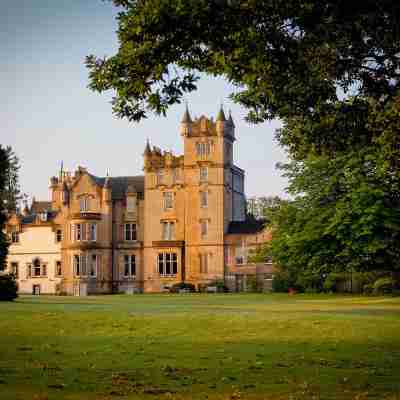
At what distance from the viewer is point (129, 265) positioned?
88.1 m

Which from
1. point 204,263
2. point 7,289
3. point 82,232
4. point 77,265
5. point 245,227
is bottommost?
point 7,289

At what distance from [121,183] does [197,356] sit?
73624mm

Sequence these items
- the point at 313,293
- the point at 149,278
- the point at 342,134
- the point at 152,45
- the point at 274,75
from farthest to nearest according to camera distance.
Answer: the point at 149,278
the point at 313,293
the point at 342,134
the point at 274,75
the point at 152,45

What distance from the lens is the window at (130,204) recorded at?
89.0 m

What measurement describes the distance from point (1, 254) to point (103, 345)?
Result: 32.7m

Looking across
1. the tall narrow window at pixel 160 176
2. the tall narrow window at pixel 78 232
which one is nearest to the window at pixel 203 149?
the tall narrow window at pixel 160 176

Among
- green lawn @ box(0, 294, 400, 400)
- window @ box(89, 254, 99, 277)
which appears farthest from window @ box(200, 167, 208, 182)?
green lawn @ box(0, 294, 400, 400)

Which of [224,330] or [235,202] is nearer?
[224,330]


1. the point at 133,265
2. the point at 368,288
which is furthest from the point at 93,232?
the point at 368,288

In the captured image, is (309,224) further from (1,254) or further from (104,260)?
(104,260)

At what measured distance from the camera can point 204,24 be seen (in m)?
16.7

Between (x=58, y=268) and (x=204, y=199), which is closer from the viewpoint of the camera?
(x=204, y=199)

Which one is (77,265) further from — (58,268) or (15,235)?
(15,235)

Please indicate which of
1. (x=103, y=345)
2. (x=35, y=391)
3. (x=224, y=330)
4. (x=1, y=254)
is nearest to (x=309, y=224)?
(x=1, y=254)
